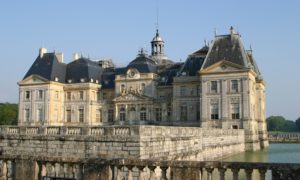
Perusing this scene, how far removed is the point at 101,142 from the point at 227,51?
1290 inches

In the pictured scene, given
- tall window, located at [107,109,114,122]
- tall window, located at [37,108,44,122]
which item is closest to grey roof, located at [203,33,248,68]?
tall window, located at [107,109,114,122]

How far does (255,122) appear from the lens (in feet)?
156

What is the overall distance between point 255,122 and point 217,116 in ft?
16.7

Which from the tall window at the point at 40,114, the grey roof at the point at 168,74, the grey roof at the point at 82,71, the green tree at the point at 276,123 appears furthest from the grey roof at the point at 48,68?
the green tree at the point at 276,123

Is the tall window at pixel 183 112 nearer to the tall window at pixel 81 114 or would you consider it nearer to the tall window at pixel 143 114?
the tall window at pixel 143 114

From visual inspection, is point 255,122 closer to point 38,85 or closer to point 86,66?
point 86,66

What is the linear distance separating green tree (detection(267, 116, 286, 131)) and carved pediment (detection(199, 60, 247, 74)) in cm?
10220

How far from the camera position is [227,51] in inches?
1868

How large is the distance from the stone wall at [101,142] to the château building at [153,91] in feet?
72.1

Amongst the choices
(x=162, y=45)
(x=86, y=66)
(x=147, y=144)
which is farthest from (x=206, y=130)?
(x=162, y=45)

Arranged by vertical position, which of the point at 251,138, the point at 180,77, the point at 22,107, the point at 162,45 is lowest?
the point at 251,138

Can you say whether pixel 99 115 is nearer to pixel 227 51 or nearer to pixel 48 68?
pixel 48 68

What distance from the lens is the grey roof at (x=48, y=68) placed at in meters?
55.3

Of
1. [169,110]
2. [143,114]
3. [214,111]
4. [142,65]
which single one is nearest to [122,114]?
[143,114]
